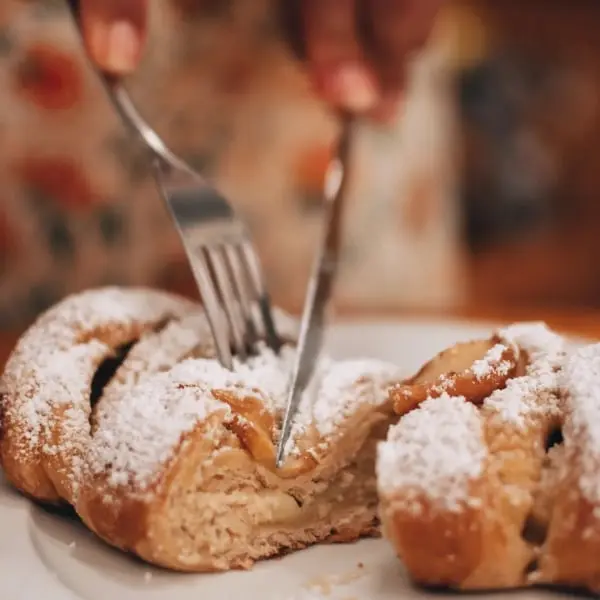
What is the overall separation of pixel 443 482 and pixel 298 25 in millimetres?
1175

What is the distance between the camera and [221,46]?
6.71 ft

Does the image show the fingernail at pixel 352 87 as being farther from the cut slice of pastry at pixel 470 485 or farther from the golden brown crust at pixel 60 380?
the cut slice of pastry at pixel 470 485

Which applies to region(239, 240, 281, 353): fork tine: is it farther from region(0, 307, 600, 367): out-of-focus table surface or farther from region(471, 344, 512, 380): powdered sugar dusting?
region(0, 307, 600, 367): out-of-focus table surface

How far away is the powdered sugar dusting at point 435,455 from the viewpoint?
0.83 m

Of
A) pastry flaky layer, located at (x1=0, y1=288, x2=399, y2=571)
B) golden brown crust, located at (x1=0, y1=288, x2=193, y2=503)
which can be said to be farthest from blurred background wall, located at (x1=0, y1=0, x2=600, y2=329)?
pastry flaky layer, located at (x1=0, y1=288, x2=399, y2=571)

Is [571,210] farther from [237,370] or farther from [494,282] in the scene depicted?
[237,370]

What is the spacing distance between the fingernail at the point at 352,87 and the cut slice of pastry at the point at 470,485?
0.84m

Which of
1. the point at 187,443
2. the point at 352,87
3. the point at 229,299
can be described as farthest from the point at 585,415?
the point at 352,87

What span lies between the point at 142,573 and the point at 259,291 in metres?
0.44

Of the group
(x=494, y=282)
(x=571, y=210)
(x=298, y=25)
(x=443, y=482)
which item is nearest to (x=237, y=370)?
(x=443, y=482)

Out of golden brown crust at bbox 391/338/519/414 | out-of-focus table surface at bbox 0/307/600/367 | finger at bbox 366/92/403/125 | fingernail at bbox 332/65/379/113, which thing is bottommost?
out-of-focus table surface at bbox 0/307/600/367

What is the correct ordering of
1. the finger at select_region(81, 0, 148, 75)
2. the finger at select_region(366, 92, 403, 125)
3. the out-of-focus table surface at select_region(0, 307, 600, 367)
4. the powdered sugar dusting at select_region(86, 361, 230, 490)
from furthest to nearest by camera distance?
the finger at select_region(366, 92, 403, 125) < the out-of-focus table surface at select_region(0, 307, 600, 367) < the finger at select_region(81, 0, 148, 75) < the powdered sugar dusting at select_region(86, 361, 230, 490)

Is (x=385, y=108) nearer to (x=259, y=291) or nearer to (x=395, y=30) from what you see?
(x=395, y=30)

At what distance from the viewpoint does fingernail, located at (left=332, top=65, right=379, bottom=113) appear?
5.31ft
